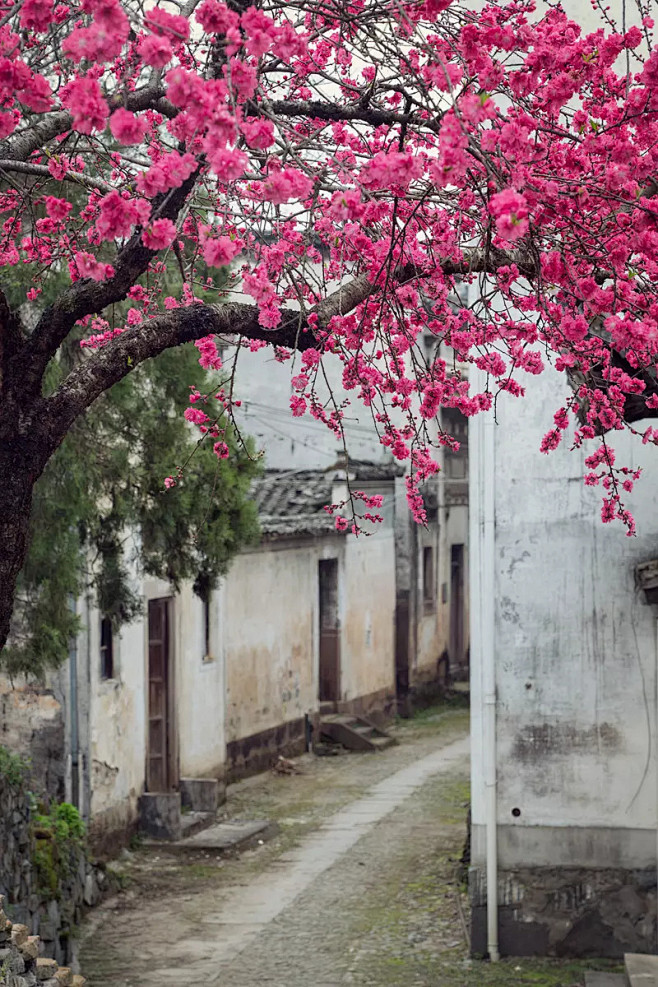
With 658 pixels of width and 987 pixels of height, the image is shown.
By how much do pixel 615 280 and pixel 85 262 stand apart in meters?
2.28

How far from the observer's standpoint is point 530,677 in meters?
10.8

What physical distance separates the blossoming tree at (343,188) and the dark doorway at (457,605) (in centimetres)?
2157

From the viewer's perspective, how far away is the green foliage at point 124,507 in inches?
380

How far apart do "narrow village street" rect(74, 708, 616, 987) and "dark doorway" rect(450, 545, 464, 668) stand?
37.4 feet

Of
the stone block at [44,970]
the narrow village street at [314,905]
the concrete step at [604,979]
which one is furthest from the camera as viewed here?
the narrow village street at [314,905]

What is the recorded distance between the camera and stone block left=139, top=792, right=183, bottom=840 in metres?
14.7

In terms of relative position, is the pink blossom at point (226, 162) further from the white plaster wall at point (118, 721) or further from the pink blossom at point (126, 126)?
the white plaster wall at point (118, 721)

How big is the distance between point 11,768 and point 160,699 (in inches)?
220

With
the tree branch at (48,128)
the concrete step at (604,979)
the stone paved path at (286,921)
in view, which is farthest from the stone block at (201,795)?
the tree branch at (48,128)

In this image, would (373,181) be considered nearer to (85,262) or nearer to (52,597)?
(85,262)

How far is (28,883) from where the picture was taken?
10039mm

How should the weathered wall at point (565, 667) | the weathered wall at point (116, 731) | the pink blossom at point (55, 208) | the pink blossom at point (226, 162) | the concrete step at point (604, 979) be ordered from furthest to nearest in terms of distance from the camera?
1. the weathered wall at point (116, 731)
2. the weathered wall at point (565, 667)
3. the concrete step at point (604, 979)
4. the pink blossom at point (55, 208)
5. the pink blossom at point (226, 162)

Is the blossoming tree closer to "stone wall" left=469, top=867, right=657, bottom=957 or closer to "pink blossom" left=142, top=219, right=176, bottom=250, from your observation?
"pink blossom" left=142, top=219, right=176, bottom=250

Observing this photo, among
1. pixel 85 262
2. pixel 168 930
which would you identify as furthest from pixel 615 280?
pixel 168 930
